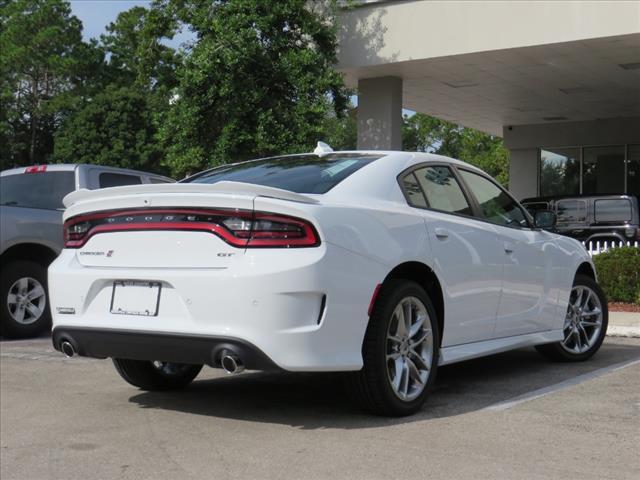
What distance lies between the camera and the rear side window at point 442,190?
18.3ft

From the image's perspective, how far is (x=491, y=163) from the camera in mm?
47156

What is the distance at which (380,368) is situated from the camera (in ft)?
15.6

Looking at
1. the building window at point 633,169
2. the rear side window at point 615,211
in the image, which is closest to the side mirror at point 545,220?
the rear side window at point 615,211

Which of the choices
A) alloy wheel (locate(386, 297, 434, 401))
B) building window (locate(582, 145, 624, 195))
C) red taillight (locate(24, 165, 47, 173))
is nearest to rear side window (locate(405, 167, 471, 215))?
alloy wheel (locate(386, 297, 434, 401))

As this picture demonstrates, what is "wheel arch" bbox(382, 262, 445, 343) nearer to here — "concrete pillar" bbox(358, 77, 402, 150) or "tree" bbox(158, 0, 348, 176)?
"tree" bbox(158, 0, 348, 176)

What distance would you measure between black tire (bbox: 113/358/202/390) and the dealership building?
12.3 metres

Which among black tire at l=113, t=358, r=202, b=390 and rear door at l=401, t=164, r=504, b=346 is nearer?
rear door at l=401, t=164, r=504, b=346

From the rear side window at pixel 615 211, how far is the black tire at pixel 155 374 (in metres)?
12.8

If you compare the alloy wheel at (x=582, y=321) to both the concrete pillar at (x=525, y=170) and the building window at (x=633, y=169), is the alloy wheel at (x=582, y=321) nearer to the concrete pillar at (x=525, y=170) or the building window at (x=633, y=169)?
the building window at (x=633, y=169)

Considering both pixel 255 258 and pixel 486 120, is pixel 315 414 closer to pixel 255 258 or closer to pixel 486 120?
pixel 255 258

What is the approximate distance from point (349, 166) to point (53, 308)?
196 centimetres

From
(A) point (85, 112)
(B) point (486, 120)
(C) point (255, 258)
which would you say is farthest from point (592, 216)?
(A) point (85, 112)

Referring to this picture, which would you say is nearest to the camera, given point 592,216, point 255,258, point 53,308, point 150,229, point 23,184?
point 255,258

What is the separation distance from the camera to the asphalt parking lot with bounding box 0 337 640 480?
4043 mm
